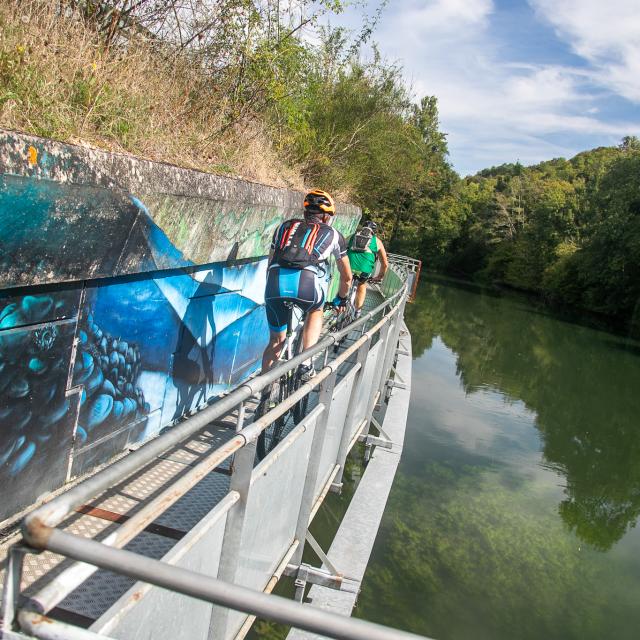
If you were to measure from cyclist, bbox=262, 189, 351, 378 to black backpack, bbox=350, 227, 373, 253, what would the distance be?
3.72m

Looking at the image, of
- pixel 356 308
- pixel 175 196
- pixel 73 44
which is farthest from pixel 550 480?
pixel 73 44

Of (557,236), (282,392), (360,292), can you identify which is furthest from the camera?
Answer: (557,236)

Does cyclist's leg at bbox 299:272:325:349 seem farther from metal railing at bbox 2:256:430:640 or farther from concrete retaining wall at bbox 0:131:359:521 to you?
concrete retaining wall at bbox 0:131:359:521

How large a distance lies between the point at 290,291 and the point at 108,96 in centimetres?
183

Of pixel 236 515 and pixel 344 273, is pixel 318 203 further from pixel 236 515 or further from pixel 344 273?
pixel 236 515

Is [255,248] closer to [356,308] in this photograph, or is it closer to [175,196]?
[175,196]

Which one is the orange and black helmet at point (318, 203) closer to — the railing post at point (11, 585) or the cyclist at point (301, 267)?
the cyclist at point (301, 267)

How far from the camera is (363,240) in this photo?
8805 millimetres

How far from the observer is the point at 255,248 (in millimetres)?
6551

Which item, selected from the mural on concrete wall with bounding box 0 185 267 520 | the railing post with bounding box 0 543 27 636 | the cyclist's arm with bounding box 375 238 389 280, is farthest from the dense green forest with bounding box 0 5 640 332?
the railing post with bounding box 0 543 27 636

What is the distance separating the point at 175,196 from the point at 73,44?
1.20m

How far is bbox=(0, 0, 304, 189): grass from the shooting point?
3580 millimetres

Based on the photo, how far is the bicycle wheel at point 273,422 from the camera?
456cm

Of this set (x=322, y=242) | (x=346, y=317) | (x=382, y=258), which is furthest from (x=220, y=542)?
(x=382, y=258)
